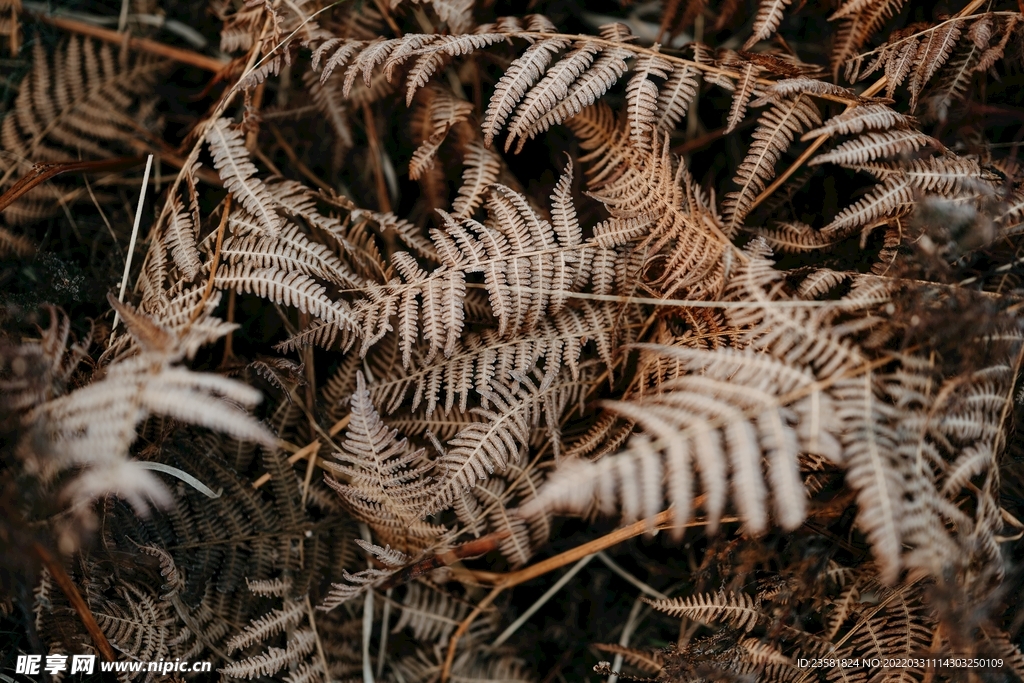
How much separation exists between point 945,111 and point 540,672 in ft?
6.66

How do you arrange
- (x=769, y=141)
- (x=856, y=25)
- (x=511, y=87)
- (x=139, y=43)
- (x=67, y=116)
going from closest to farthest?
(x=511, y=87)
(x=769, y=141)
(x=856, y=25)
(x=67, y=116)
(x=139, y=43)

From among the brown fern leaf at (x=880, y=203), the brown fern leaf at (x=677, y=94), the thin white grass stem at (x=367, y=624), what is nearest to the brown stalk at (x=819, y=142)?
the brown fern leaf at (x=880, y=203)

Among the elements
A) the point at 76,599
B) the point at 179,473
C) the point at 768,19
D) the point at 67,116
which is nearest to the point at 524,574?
the point at 179,473

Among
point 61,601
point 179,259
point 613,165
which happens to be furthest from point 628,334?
point 61,601

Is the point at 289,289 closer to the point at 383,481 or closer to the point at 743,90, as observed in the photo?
the point at 383,481

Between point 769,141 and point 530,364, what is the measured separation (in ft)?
2.65

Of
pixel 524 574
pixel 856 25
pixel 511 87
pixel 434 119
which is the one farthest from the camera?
pixel 524 574

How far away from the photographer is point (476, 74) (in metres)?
1.90

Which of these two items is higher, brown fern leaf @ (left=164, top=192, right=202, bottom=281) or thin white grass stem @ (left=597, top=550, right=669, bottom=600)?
brown fern leaf @ (left=164, top=192, right=202, bottom=281)

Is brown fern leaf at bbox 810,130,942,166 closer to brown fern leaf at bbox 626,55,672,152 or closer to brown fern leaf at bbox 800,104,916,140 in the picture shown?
brown fern leaf at bbox 800,104,916,140

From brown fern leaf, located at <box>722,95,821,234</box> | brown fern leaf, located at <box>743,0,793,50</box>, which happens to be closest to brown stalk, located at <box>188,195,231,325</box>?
brown fern leaf, located at <box>722,95,821,234</box>

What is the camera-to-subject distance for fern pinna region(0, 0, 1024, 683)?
3.90 ft

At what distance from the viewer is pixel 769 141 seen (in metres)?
1.51

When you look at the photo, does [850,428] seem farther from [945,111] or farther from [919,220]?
[945,111]
